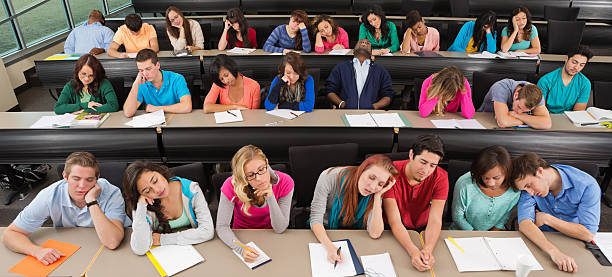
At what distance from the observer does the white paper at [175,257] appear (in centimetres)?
191

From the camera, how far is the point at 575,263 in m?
1.91

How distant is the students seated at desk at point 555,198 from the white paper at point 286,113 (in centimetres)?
185

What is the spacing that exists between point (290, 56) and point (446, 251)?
83.6 inches

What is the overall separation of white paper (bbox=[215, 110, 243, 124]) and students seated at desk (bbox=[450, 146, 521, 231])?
1.91 m

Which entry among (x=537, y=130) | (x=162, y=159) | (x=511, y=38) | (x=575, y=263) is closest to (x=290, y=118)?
(x=162, y=159)

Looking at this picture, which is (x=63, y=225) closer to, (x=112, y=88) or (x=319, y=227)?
(x=319, y=227)

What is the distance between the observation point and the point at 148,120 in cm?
333

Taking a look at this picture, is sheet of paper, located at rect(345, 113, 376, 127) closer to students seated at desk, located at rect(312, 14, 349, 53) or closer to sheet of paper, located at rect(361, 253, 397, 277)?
sheet of paper, located at rect(361, 253, 397, 277)

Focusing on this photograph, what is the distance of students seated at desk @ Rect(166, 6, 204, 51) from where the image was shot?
5.00 metres

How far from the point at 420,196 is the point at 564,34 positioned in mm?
4827

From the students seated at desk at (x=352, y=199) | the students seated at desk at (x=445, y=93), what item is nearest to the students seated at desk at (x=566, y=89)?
the students seated at desk at (x=445, y=93)

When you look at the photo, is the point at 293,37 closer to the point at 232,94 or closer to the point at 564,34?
the point at 232,94

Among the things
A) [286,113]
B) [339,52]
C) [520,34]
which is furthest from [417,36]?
[286,113]

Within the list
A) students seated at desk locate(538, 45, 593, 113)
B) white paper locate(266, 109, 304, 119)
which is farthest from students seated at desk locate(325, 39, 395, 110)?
students seated at desk locate(538, 45, 593, 113)
